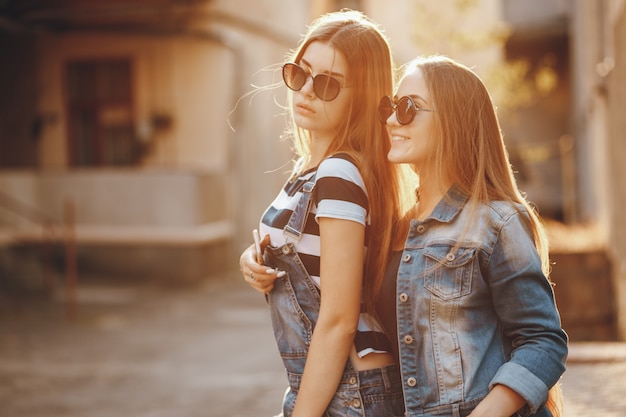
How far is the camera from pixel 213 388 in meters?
6.24

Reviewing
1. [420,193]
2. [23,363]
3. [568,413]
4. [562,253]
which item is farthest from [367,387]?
[562,253]

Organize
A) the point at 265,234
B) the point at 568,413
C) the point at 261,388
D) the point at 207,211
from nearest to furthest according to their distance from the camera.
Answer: the point at 265,234, the point at 568,413, the point at 261,388, the point at 207,211

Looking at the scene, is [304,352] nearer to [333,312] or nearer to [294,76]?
[333,312]

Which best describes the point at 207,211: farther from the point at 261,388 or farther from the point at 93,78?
the point at 261,388

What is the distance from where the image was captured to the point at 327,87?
2.07 m

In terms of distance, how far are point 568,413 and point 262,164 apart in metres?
10.8

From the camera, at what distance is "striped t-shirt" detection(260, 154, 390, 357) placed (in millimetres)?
1932

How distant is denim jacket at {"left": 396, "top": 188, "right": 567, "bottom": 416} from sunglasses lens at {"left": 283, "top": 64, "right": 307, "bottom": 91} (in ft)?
1.74

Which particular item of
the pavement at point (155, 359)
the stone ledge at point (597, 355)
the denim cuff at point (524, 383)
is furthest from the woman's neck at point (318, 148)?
the stone ledge at point (597, 355)

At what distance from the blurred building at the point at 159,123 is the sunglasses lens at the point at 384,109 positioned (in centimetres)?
951

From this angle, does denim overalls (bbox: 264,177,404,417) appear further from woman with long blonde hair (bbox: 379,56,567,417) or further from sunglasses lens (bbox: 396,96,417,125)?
sunglasses lens (bbox: 396,96,417,125)

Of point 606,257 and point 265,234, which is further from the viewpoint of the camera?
point 606,257

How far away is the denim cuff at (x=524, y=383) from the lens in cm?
175

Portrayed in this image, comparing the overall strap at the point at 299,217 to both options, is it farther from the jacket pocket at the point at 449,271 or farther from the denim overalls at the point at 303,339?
the jacket pocket at the point at 449,271
